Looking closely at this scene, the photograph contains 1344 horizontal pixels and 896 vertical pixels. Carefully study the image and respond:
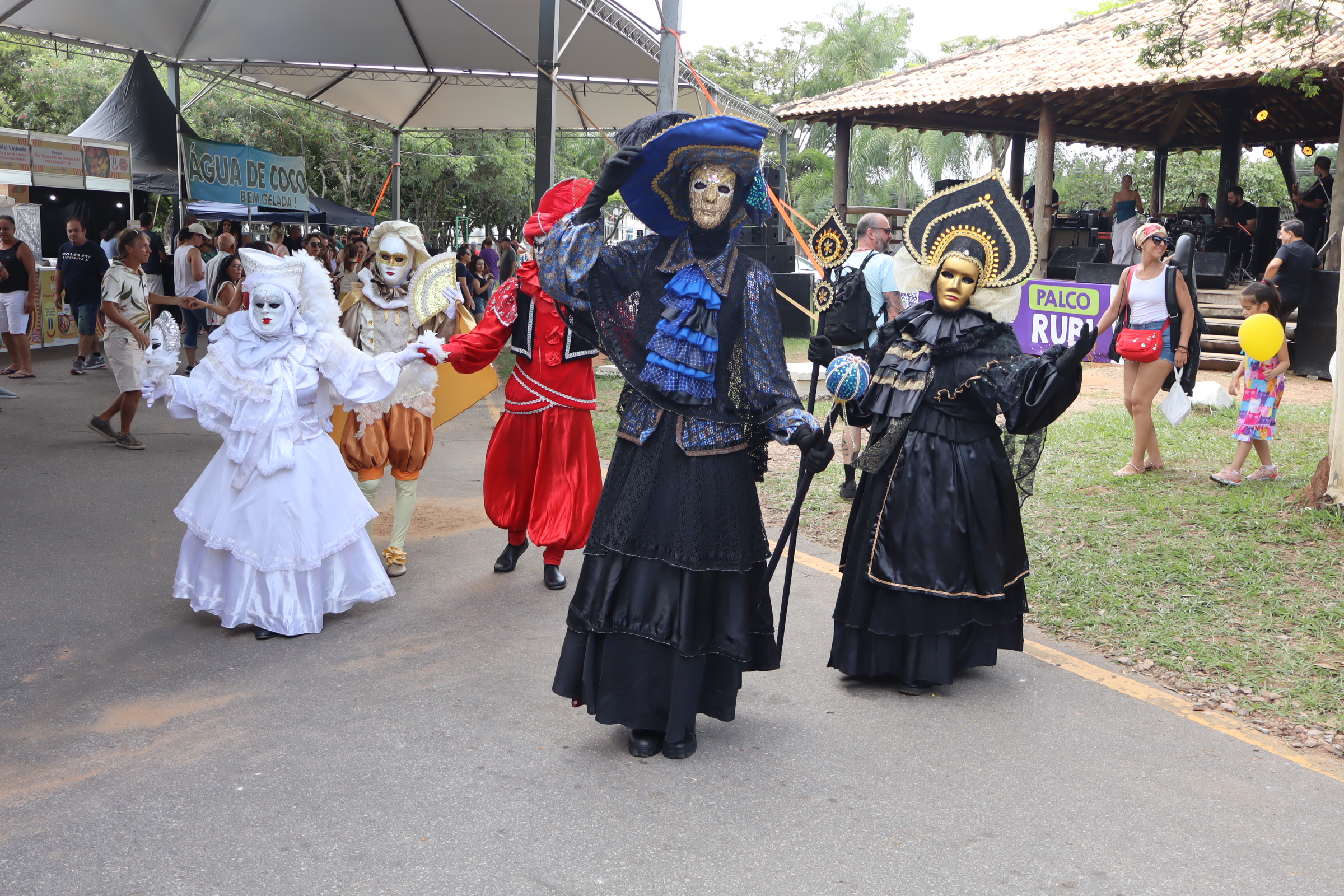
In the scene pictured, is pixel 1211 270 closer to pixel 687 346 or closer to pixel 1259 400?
pixel 1259 400

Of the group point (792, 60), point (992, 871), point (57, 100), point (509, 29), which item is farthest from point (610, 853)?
point (792, 60)

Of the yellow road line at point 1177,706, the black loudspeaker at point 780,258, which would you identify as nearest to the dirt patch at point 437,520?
A: the yellow road line at point 1177,706

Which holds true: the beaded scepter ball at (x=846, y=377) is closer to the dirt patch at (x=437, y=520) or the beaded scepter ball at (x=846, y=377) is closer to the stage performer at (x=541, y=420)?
the stage performer at (x=541, y=420)

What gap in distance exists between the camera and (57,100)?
37.4 meters

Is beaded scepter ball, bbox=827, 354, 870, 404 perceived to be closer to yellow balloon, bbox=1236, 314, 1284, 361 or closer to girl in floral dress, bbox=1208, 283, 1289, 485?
yellow balloon, bbox=1236, 314, 1284, 361

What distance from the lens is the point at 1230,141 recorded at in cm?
2041

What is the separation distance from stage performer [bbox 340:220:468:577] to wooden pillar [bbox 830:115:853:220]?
48.0ft

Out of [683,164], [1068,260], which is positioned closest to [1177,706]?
[683,164]

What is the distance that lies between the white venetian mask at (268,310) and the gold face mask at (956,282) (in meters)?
3.00

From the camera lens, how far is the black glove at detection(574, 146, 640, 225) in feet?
11.6

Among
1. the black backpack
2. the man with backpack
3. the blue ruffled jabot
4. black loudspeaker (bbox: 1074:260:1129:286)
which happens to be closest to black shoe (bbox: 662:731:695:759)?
the blue ruffled jabot

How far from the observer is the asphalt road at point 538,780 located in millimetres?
3021

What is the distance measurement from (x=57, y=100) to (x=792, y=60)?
96.7 feet

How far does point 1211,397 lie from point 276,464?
31.8ft
